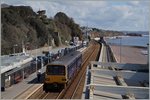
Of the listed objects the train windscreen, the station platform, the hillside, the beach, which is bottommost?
the beach

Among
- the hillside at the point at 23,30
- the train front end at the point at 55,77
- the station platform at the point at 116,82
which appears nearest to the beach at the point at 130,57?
the hillside at the point at 23,30

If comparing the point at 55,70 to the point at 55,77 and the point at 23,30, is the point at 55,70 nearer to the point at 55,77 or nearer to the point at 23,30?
the point at 55,77

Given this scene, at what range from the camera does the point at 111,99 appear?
23.2 metres

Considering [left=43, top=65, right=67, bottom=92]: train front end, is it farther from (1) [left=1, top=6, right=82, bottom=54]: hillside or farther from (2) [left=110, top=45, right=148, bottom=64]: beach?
(2) [left=110, top=45, right=148, bottom=64]: beach

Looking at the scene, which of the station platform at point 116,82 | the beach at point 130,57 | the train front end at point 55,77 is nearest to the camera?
the station platform at point 116,82

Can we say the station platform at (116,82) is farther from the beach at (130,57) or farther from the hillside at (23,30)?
the beach at (130,57)

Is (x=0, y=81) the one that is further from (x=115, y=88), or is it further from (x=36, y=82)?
(x=115, y=88)

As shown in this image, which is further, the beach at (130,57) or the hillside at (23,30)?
the beach at (130,57)

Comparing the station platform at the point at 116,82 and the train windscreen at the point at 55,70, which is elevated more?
the train windscreen at the point at 55,70

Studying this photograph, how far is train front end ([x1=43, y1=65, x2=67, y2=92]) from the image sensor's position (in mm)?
29297

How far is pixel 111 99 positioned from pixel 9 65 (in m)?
11.3

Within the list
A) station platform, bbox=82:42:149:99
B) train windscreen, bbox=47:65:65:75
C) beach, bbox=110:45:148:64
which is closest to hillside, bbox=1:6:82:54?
beach, bbox=110:45:148:64

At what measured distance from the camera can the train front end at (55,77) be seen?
96.1 feet

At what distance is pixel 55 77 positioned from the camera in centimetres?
2931
